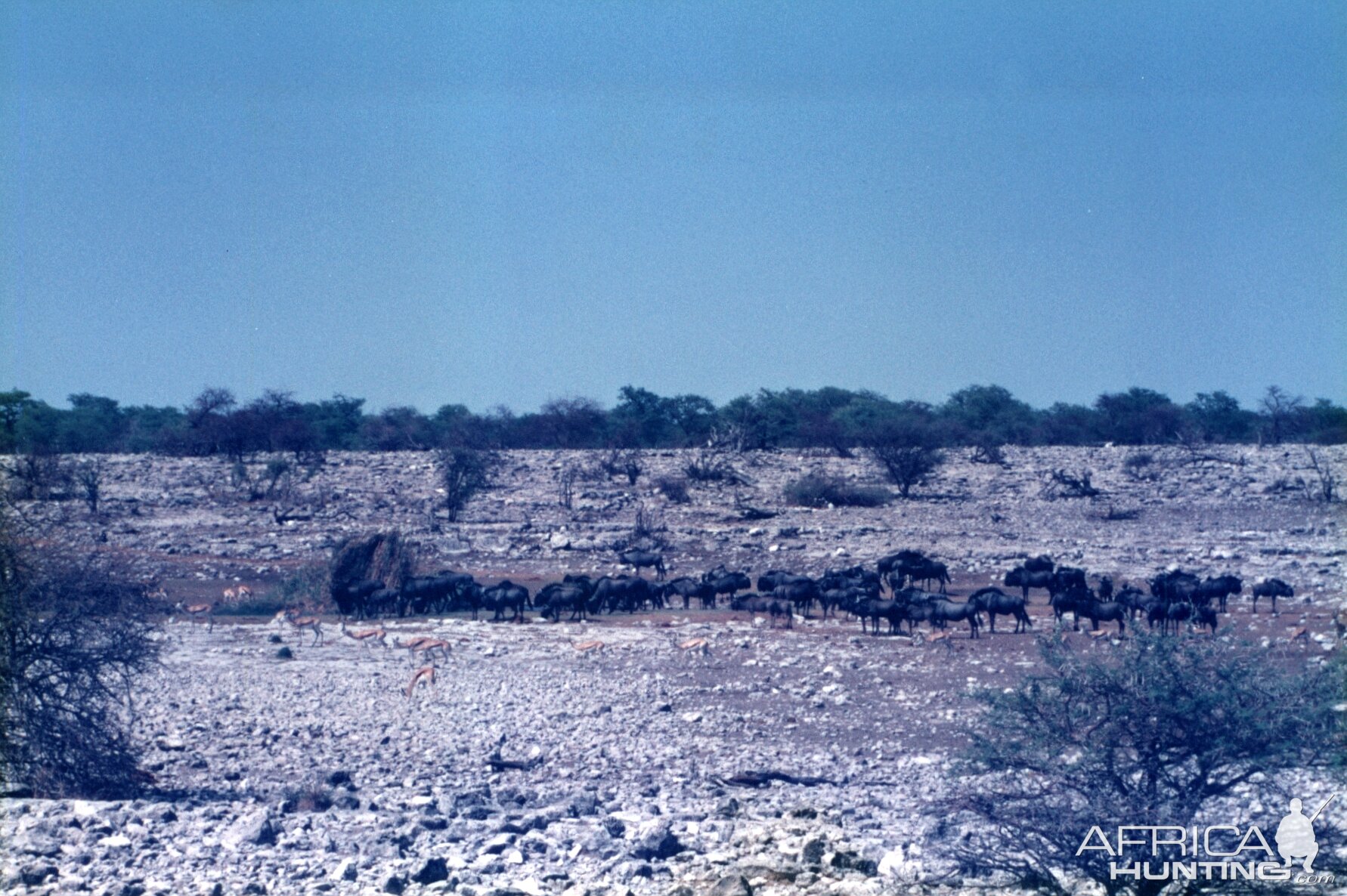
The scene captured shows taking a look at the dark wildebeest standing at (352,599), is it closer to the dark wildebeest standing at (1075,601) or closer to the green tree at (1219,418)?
the dark wildebeest standing at (1075,601)

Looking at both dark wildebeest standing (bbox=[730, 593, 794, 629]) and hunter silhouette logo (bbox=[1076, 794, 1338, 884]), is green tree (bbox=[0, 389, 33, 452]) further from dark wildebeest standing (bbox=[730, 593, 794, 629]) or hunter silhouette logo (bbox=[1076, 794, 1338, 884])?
hunter silhouette logo (bbox=[1076, 794, 1338, 884])

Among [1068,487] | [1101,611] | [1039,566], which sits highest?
[1068,487]

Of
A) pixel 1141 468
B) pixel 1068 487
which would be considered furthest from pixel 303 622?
pixel 1141 468

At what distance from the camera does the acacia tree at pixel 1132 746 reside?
6598mm

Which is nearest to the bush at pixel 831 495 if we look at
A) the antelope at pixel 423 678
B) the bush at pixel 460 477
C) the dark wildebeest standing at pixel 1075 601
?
the bush at pixel 460 477

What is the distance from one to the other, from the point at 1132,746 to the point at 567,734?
6.44m

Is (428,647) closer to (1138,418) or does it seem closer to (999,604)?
(999,604)

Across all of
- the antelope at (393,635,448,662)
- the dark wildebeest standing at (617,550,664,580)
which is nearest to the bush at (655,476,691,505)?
the dark wildebeest standing at (617,550,664,580)

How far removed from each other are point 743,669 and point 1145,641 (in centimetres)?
921

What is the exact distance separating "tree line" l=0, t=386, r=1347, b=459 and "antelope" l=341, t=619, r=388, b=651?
75.1 feet

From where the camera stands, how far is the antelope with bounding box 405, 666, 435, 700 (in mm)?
14109

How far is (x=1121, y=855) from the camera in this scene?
642 cm

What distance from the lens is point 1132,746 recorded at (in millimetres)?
6984

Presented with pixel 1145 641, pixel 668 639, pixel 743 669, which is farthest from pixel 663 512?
pixel 1145 641
